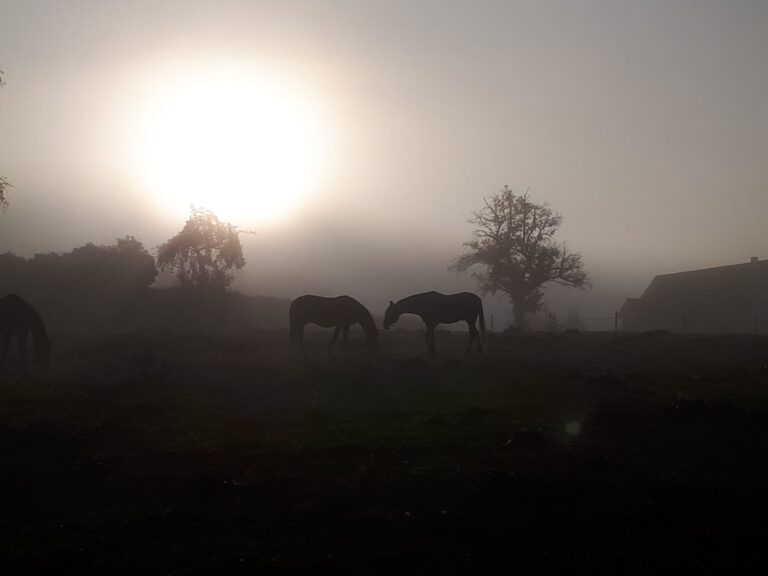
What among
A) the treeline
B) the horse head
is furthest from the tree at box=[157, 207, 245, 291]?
the horse head

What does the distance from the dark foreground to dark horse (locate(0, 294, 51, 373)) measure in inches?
217

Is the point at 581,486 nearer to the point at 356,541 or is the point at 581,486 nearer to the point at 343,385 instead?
the point at 356,541

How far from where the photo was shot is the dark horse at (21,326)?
2553 centimetres

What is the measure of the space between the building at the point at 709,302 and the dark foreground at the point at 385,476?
6148cm

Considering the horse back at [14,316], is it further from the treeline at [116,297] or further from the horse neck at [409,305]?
the treeline at [116,297]

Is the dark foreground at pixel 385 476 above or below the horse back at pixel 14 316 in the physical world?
below

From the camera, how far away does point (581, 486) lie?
10211mm

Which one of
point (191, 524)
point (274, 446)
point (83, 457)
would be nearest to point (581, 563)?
point (191, 524)

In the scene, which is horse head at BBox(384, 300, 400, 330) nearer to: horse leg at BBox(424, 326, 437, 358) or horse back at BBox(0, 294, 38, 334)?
horse leg at BBox(424, 326, 437, 358)

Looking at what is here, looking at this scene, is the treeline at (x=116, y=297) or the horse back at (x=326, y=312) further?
the treeline at (x=116, y=297)

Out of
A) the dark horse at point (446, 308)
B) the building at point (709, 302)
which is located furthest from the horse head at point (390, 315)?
the building at point (709, 302)

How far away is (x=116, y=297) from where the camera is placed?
62.6 metres

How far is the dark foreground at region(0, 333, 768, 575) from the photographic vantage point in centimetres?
793

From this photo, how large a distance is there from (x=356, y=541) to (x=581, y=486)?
3.57m
